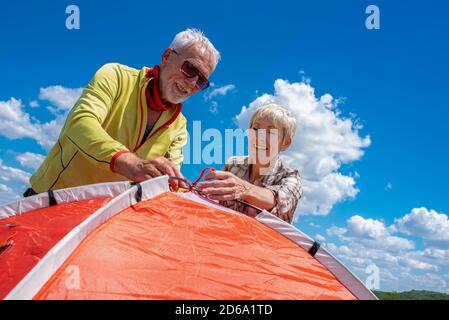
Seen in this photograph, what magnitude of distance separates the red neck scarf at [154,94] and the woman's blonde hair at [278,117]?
643mm

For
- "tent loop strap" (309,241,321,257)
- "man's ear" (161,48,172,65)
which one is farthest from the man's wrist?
"man's ear" (161,48,172,65)

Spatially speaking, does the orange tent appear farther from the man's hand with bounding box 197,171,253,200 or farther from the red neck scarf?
the red neck scarf

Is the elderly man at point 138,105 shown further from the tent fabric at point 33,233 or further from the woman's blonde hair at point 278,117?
the tent fabric at point 33,233

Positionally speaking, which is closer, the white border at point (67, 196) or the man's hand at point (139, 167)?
the man's hand at point (139, 167)

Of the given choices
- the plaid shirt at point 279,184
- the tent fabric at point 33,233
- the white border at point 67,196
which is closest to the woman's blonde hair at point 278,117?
the plaid shirt at point 279,184

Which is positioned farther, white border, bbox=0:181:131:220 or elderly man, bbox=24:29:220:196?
elderly man, bbox=24:29:220:196

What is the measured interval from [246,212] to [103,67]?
4.60ft

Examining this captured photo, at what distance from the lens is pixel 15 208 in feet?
7.80

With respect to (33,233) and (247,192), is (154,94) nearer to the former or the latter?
(247,192)

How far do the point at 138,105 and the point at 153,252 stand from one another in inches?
62.2

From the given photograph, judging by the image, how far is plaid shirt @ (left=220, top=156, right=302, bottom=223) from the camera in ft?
8.75

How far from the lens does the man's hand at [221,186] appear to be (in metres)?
2.24
